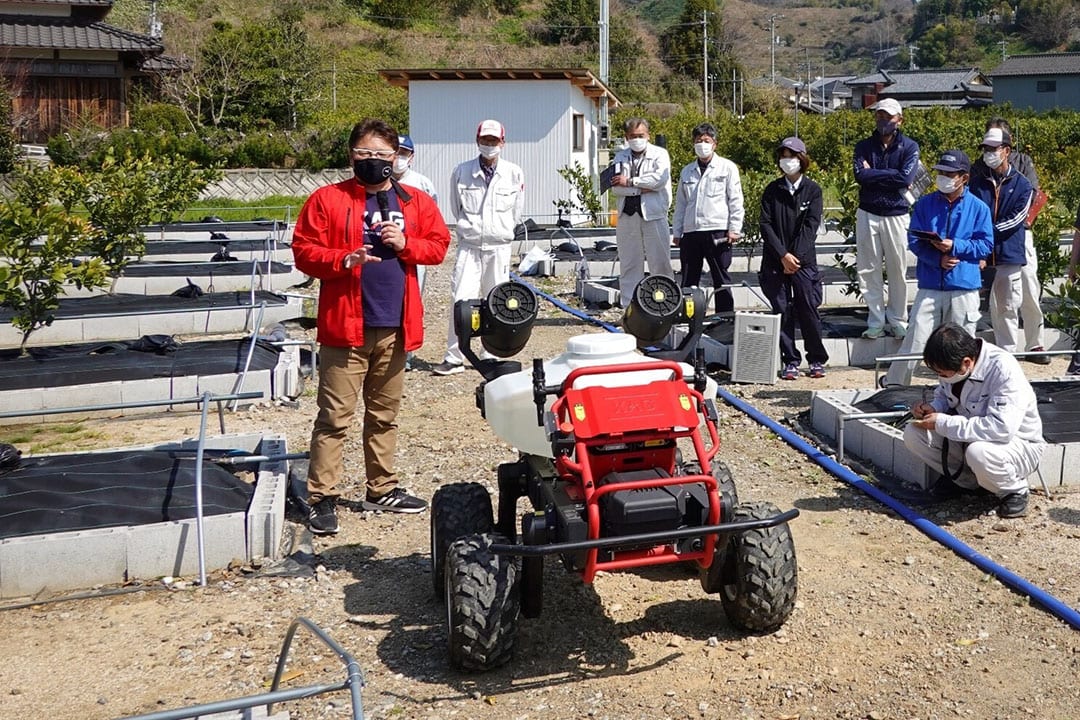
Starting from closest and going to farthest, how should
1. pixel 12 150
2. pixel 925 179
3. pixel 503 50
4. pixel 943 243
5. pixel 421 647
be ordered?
pixel 421 647 < pixel 943 243 < pixel 925 179 < pixel 12 150 < pixel 503 50

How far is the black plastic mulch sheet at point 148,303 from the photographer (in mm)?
10810

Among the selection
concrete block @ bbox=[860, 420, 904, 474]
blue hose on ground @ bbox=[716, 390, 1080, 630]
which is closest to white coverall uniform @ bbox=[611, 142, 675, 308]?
blue hose on ground @ bbox=[716, 390, 1080, 630]

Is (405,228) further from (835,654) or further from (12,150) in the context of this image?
(12,150)

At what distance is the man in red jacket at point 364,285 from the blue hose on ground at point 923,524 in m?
2.38

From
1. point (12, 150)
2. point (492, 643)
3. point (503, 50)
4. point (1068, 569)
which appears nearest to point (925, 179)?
point (1068, 569)

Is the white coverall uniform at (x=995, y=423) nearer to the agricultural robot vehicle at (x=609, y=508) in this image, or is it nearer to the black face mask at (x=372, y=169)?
the agricultural robot vehicle at (x=609, y=508)

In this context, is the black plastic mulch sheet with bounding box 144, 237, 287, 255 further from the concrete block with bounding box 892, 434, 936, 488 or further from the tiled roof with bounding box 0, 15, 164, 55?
the tiled roof with bounding box 0, 15, 164, 55

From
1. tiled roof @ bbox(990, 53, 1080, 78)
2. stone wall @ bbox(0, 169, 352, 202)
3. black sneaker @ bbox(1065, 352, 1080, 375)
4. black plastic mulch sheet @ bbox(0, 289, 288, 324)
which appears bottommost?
black sneaker @ bbox(1065, 352, 1080, 375)

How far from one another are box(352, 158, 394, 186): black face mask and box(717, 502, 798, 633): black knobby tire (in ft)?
7.30

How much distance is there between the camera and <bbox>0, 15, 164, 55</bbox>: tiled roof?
31.0 meters

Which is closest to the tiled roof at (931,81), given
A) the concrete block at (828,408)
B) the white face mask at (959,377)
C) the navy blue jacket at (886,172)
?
the navy blue jacket at (886,172)

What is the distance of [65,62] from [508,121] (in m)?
14.0

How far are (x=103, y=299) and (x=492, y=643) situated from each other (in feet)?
29.2

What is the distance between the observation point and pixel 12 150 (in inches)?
1104
